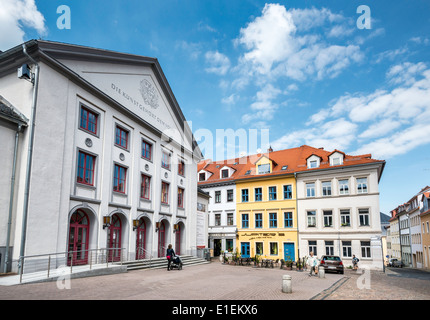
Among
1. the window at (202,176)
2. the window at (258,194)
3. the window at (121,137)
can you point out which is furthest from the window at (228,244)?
the window at (121,137)

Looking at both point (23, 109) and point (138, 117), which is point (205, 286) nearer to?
point (23, 109)

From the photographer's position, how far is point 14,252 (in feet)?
46.1

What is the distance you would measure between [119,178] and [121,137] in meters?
2.86

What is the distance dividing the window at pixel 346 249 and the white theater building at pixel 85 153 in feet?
56.0

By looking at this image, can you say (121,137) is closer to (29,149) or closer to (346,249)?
(29,149)

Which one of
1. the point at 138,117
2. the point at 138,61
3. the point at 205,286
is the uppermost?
the point at 138,61

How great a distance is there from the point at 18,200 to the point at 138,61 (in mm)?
13144

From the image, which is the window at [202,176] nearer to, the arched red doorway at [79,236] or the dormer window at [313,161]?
the dormer window at [313,161]

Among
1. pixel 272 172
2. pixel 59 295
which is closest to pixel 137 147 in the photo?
pixel 59 295

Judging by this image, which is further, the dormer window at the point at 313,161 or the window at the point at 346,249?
the dormer window at the point at 313,161

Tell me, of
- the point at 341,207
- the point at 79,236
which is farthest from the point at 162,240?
the point at 341,207

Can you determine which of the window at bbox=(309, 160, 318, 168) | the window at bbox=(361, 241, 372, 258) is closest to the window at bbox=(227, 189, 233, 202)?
the window at bbox=(309, 160, 318, 168)

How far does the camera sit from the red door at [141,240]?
23109 mm
